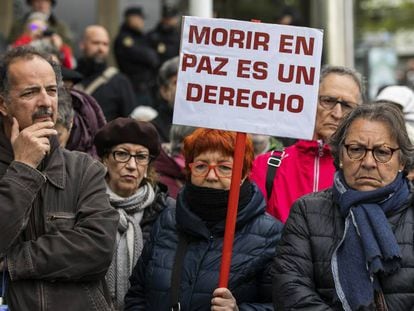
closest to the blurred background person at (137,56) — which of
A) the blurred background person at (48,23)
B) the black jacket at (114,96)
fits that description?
the blurred background person at (48,23)

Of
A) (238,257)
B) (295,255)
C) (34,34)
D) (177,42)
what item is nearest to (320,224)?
(295,255)

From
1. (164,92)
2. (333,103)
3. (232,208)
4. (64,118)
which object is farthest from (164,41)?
(232,208)

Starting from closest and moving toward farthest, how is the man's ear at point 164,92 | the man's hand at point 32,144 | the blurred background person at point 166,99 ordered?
the man's hand at point 32,144 < the blurred background person at point 166,99 < the man's ear at point 164,92

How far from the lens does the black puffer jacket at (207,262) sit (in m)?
5.73

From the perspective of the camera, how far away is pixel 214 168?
6.00 meters

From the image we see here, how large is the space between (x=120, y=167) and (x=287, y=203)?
955 mm

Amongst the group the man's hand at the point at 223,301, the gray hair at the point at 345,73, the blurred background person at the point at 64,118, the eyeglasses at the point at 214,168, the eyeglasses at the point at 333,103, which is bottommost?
the man's hand at the point at 223,301

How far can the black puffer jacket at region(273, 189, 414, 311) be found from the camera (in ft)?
17.0

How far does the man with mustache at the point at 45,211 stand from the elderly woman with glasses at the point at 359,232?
0.84 m

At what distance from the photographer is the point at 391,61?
815 inches

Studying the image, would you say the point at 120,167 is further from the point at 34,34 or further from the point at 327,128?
the point at 34,34

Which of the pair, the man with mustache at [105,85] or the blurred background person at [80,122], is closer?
the blurred background person at [80,122]

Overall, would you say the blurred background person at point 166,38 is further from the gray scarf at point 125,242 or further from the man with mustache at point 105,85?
the gray scarf at point 125,242

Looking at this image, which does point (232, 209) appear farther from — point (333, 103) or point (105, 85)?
point (105, 85)
